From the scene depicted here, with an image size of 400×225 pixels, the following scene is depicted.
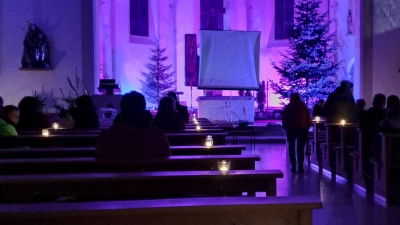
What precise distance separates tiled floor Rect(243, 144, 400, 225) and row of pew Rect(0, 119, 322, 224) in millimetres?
1218

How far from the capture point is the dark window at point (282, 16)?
21953mm

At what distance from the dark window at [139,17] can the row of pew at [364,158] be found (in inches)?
588

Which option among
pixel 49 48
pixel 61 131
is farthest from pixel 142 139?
pixel 49 48

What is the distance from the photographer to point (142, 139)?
3434mm

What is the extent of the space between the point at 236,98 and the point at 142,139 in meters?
12.1

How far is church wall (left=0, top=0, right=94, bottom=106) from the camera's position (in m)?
13.1

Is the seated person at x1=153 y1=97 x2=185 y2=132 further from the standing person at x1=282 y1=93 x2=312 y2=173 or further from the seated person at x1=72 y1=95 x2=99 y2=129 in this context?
the standing person at x1=282 y1=93 x2=312 y2=173

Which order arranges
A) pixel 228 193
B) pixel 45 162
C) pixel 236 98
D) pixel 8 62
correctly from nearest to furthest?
1. pixel 228 193
2. pixel 45 162
3. pixel 8 62
4. pixel 236 98

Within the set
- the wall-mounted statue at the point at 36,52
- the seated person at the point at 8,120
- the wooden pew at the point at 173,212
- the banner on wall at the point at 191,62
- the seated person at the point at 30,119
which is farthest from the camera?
the banner on wall at the point at 191,62

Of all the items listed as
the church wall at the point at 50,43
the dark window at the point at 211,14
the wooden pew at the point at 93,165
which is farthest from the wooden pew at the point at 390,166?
the dark window at the point at 211,14

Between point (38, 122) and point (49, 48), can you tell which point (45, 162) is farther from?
point (49, 48)

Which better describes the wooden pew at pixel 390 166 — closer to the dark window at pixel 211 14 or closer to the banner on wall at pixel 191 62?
the banner on wall at pixel 191 62

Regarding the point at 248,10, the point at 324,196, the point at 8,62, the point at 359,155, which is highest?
the point at 248,10

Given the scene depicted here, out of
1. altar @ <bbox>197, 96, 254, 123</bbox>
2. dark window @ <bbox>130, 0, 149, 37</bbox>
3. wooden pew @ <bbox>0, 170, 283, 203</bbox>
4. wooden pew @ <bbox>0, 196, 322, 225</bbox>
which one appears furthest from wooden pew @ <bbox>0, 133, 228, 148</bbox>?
dark window @ <bbox>130, 0, 149, 37</bbox>
